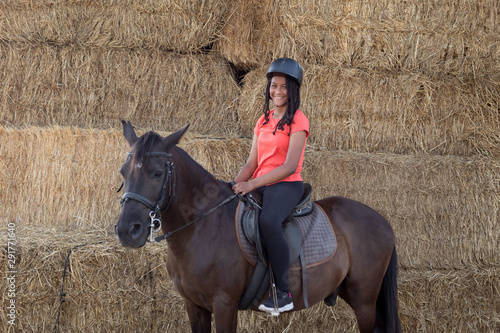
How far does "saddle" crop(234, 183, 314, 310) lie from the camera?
3.57m

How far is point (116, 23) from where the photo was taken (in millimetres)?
5656

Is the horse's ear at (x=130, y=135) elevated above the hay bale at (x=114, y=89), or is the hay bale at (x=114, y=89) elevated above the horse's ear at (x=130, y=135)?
the hay bale at (x=114, y=89)

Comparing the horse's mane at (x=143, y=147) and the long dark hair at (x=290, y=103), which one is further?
the long dark hair at (x=290, y=103)

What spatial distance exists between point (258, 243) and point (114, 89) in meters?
3.05

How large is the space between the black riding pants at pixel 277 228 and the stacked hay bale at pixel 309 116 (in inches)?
67.8

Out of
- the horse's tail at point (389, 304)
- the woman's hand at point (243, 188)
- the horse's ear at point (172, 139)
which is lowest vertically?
the horse's tail at point (389, 304)

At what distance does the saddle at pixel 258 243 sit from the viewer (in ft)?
11.7

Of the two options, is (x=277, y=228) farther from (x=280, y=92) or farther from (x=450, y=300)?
(x=450, y=300)

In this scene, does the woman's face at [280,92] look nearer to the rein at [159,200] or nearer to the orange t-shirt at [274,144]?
the orange t-shirt at [274,144]

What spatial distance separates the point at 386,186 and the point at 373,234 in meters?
1.37

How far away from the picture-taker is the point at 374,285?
4125 mm

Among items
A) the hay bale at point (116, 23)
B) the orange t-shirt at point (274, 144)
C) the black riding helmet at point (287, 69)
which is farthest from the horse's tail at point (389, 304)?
the hay bale at point (116, 23)

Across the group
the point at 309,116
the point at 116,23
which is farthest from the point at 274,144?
the point at 116,23

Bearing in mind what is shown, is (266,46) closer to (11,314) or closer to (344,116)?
(344,116)
